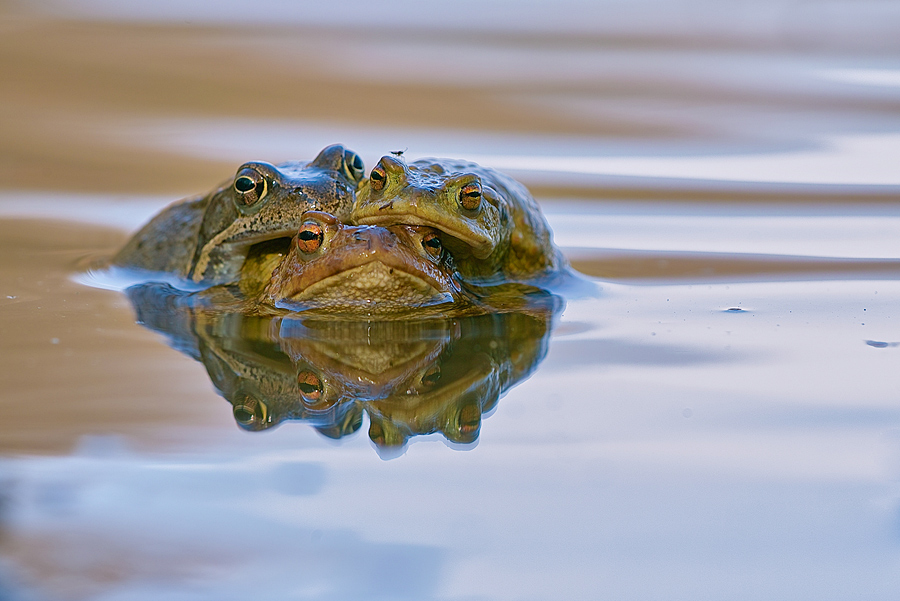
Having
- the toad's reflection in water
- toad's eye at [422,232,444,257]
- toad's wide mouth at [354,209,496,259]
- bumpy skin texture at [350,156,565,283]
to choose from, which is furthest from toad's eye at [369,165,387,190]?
the toad's reflection in water

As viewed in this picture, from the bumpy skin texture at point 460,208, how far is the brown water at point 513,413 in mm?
453

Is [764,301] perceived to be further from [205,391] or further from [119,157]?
[119,157]

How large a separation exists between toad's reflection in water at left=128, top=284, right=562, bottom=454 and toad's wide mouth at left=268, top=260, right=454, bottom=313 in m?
0.10

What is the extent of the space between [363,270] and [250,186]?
0.88 m

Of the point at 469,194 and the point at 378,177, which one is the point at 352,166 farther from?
the point at 469,194

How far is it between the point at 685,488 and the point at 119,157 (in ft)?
23.2

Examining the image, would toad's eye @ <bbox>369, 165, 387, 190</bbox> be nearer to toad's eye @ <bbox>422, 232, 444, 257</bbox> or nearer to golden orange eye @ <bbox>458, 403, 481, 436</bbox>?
toad's eye @ <bbox>422, 232, 444, 257</bbox>

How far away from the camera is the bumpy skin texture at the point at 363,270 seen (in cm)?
445

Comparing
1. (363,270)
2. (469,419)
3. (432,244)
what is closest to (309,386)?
(469,419)

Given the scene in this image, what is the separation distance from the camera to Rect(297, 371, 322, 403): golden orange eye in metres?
3.35

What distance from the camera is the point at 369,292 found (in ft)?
14.9

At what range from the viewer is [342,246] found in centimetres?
449

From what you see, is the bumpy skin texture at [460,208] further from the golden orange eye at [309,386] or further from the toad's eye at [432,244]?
the golden orange eye at [309,386]

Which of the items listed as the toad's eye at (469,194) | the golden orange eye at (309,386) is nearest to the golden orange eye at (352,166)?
Result: the toad's eye at (469,194)
